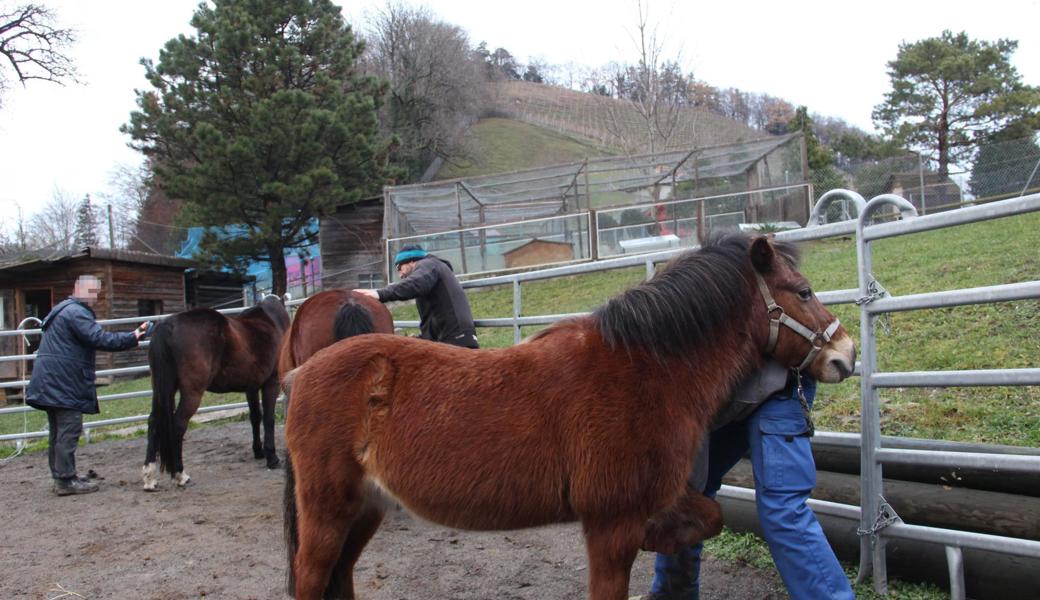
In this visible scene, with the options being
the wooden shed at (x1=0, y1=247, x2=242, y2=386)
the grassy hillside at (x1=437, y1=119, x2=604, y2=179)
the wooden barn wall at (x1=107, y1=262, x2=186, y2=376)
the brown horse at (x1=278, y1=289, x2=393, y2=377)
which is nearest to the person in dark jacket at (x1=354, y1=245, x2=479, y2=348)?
the brown horse at (x1=278, y1=289, x2=393, y2=377)

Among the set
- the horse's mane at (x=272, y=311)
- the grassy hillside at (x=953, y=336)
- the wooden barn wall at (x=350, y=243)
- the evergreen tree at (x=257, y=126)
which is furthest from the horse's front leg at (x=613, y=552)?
the wooden barn wall at (x=350, y=243)

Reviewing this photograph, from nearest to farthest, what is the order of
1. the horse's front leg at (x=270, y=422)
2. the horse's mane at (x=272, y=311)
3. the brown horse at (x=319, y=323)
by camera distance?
the brown horse at (x=319, y=323)
the horse's front leg at (x=270, y=422)
the horse's mane at (x=272, y=311)

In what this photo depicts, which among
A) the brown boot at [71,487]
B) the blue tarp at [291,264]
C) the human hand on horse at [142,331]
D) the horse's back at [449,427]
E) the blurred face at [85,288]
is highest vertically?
the blue tarp at [291,264]

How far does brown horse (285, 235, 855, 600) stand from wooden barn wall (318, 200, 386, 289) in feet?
81.6

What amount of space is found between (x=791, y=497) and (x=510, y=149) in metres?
52.0

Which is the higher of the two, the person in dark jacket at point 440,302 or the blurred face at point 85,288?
the blurred face at point 85,288

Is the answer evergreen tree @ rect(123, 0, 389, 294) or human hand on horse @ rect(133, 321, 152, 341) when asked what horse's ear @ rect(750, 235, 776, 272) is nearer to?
human hand on horse @ rect(133, 321, 152, 341)

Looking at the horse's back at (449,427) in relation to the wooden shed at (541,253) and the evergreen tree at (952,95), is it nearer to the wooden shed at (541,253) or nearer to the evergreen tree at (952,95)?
the wooden shed at (541,253)

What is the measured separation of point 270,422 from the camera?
24.2 ft

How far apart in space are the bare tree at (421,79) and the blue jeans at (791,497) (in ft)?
121

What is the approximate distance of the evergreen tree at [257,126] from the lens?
21766 mm

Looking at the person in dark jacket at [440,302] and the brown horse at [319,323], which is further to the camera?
the brown horse at [319,323]

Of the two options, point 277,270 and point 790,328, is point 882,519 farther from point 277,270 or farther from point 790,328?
point 277,270

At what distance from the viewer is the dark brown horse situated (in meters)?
6.46
